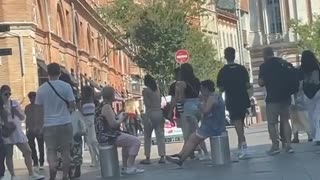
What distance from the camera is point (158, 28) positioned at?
4188cm

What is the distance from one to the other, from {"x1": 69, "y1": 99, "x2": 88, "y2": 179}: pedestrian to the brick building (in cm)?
348

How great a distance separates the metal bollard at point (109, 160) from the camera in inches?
636

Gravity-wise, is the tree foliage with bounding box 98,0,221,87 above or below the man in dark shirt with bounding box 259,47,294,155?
above

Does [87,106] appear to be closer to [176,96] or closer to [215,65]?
[176,96]

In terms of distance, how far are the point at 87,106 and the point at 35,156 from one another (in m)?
2.93

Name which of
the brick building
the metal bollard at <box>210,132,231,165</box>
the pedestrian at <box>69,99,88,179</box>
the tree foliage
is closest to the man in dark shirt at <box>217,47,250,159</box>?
the metal bollard at <box>210,132,231,165</box>

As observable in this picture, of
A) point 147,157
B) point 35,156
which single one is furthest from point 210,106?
point 35,156

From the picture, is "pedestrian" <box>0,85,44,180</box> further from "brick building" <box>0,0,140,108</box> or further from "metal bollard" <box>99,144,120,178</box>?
"brick building" <box>0,0,140,108</box>

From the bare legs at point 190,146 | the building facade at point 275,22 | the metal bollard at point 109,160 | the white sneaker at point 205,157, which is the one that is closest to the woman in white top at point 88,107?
the white sneaker at point 205,157

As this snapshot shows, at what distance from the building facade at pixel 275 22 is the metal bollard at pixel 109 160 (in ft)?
195

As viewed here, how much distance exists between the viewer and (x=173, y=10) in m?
41.4

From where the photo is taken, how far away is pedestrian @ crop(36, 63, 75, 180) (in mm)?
14945

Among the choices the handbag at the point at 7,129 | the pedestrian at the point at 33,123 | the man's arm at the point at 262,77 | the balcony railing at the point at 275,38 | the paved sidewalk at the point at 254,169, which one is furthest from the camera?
the balcony railing at the point at 275,38

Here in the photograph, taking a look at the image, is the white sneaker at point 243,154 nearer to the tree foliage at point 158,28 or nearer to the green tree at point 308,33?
the tree foliage at point 158,28
